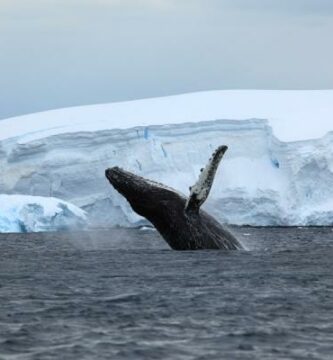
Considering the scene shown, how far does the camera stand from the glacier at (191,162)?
4897 centimetres

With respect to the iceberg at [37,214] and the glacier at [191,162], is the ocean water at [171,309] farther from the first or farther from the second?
the glacier at [191,162]

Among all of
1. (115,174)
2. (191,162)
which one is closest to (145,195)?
(115,174)

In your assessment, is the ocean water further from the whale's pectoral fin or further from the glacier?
the glacier

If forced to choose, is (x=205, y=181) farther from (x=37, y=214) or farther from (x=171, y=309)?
(x=37, y=214)

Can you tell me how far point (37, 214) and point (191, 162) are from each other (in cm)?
1010

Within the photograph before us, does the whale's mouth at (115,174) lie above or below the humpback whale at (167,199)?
above

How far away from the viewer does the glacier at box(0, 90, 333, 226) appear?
48969mm

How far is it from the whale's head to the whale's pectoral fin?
13.0 inches

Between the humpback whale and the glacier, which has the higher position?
the glacier

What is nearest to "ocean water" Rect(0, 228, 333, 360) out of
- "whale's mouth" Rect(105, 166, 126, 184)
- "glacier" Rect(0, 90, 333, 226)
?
"whale's mouth" Rect(105, 166, 126, 184)

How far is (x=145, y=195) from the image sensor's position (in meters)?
19.9

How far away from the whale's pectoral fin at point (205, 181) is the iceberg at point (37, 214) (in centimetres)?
2501

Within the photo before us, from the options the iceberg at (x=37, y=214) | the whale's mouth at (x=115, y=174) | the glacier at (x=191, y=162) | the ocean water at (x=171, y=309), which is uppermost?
the glacier at (x=191, y=162)

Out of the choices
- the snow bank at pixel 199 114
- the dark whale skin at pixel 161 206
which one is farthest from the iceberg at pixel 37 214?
the dark whale skin at pixel 161 206
